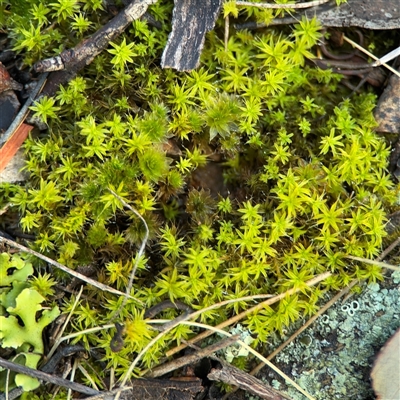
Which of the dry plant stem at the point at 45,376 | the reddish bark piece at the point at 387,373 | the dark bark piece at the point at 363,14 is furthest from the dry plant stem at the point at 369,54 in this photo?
the dry plant stem at the point at 45,376

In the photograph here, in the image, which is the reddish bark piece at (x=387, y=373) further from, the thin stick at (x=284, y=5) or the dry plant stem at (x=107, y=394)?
the thin stick at (x=284, y=5)

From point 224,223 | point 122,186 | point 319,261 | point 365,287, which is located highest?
point 122,186

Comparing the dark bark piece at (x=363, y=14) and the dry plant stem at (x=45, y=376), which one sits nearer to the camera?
the dry plant stem at (x=45, y=376)

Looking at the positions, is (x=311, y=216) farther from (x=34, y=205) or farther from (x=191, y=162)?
(x=34, y=205)

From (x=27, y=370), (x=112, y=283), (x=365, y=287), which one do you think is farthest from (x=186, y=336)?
(x=365, y=287)

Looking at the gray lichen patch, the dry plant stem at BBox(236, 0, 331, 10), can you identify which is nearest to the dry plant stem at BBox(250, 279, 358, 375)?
the gray lichen patch
